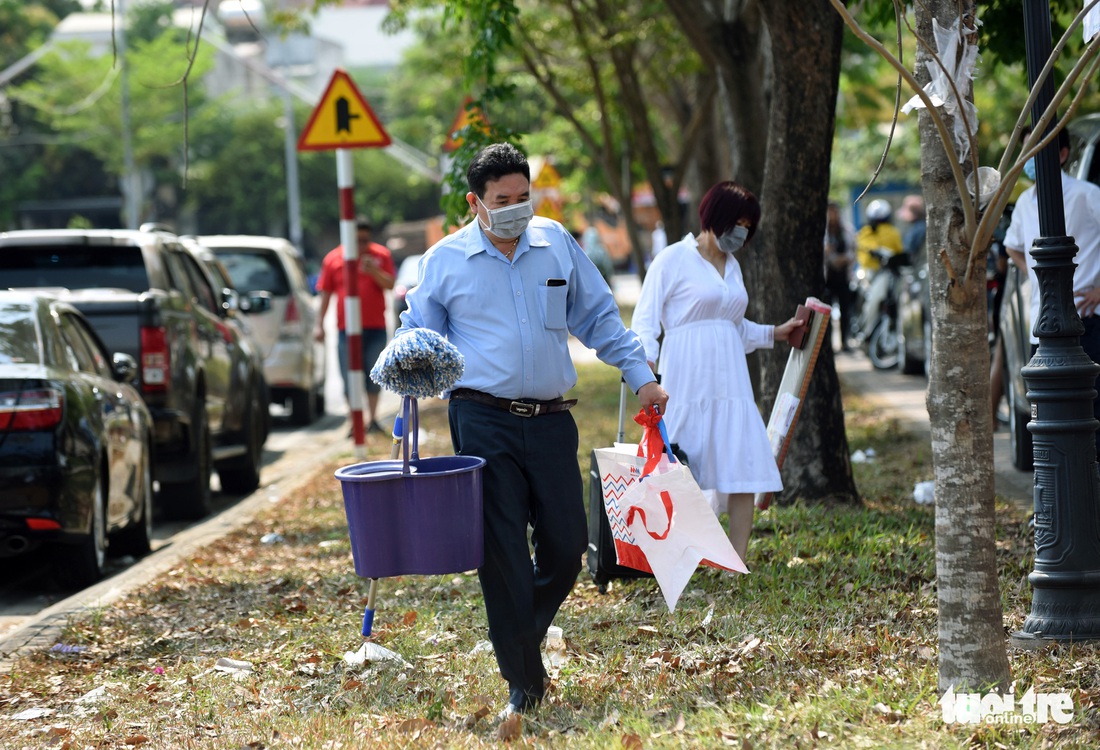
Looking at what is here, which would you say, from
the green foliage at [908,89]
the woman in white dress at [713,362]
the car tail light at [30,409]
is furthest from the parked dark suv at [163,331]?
the green foliage at [908,89]

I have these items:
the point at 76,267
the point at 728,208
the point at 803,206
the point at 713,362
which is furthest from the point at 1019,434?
the point at 76,267

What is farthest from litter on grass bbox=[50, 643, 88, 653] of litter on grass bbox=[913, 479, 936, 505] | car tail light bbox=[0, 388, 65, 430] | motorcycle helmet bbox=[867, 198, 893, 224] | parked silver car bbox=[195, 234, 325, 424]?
motorcycle helmet bbox=[867, 198, 893, 224]

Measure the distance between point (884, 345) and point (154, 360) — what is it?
10470mm

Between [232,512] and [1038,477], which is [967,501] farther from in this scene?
[232,512]

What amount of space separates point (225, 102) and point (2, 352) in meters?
63.6

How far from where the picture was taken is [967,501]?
4.75 metres

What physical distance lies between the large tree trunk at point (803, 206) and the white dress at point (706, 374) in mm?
1727

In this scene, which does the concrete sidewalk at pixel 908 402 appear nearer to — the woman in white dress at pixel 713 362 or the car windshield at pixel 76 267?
the woman in white dress at pixel 713 362

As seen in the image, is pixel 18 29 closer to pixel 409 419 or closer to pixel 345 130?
pixel 345 130

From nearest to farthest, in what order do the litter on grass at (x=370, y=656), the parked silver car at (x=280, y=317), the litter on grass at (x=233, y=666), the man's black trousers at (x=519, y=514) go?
the man's black trousers at (x=519, y=514)
the litter on grass at (x=370, y=656)
the litter on grass at (x=233, y=666)
the parked silver car at (x=280, y=317)

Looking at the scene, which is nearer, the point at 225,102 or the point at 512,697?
the point at 512,697

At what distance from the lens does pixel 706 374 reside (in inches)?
272

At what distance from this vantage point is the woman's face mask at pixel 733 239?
693cm

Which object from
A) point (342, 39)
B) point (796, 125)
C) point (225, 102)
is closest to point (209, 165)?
point (225, 102)
